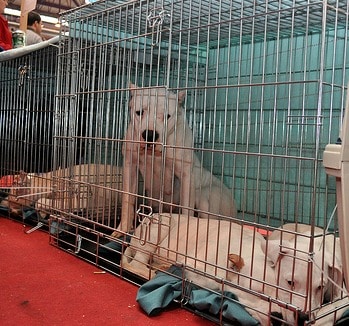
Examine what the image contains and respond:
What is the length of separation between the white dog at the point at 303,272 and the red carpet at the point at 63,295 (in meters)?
0.40

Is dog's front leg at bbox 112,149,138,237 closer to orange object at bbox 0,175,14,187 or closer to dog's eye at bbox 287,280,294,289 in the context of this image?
dog's eye at bbox 287,280,294,289

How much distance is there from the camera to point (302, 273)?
1.74m

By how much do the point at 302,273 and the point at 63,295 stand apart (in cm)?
113

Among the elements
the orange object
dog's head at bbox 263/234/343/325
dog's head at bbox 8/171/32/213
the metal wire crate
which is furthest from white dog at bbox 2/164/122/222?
dog's head at bbox 263/234/343/325

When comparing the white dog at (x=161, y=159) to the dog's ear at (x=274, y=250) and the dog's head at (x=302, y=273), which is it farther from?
the dog's head at (x=302, y=273)

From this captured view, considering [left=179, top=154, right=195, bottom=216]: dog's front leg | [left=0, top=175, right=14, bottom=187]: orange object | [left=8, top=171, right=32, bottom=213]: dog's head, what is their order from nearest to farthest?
[left=179, top=154, right=195, bottom=216]: dog's front leg → [left=8, top=171, right=32, bottom=213]: dog's head → [left=0, top=175, right=14, bottom=187]: orange object

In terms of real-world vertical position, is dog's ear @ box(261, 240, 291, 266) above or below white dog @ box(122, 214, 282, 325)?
above

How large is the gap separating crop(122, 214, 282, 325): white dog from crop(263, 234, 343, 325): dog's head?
0.07 m

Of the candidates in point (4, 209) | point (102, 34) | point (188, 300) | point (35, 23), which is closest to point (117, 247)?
point (188, 300)

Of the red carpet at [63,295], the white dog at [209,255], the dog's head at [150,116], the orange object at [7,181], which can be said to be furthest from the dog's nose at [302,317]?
the orange object at [7,181]

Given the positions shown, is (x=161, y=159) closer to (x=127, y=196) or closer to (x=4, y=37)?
(x=127, y=196)

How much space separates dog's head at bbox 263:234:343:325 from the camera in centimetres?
163

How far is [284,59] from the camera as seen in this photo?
131 inches

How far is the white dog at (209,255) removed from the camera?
1.88 m
